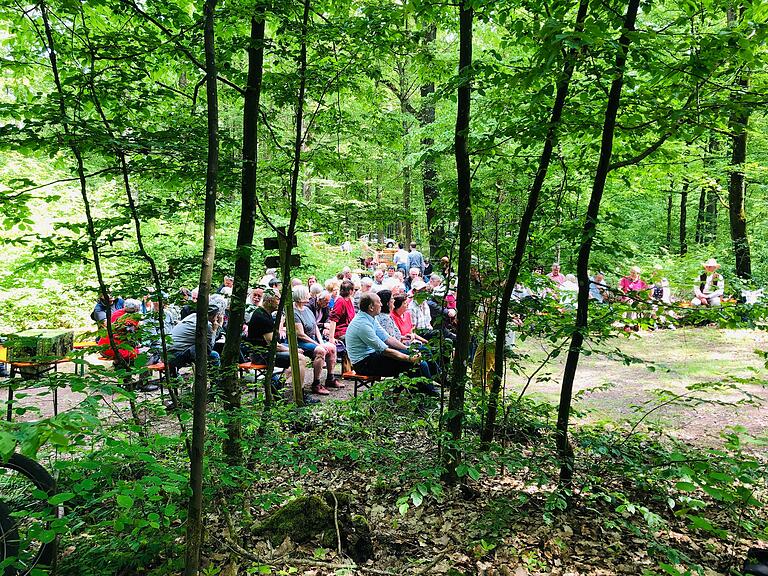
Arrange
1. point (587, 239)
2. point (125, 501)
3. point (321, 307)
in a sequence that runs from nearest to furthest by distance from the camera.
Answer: point (125, 501), point (587, 239), point (321, 307)

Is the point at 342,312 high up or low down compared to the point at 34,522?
up

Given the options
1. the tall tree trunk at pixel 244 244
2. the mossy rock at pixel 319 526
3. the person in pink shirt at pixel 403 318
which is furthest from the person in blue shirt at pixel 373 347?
the mossy rock at pixel 319 526

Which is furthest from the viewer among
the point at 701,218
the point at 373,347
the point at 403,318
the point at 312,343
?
the point at 701,218

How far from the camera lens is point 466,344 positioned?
3871 mm

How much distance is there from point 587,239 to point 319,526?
2642 millimetres

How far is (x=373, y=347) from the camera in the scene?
20.6 ft

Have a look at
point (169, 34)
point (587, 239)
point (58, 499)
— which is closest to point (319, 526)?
point (58, 499)

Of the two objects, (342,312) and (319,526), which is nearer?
(319,526)

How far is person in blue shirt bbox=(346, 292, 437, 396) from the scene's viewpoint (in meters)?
6.24

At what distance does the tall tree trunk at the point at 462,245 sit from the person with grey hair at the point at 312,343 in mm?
3618

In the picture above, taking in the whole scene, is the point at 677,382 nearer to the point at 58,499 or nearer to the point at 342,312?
the point at 342,312

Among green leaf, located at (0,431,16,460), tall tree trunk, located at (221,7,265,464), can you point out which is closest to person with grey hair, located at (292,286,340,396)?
tall tree trunk, located at (221,7,265,464)

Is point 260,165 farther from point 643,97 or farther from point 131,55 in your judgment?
point 643,97

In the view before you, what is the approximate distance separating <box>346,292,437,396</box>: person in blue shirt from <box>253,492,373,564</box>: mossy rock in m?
2.83
